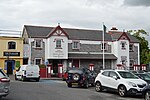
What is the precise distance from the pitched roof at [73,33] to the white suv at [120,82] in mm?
24747

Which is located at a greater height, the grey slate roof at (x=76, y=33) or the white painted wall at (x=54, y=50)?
the grey slate roof at (x=76, y=33)

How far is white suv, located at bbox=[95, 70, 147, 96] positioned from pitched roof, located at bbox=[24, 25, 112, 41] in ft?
81.2

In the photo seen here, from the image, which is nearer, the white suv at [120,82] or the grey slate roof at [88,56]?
the white suv at [120,82]

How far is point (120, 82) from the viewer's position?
18.0m

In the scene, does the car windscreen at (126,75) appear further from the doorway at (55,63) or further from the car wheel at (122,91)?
the doorway at (55,63)

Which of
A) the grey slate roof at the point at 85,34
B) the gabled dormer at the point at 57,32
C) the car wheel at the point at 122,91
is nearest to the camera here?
the car wheel at the point at 122,91

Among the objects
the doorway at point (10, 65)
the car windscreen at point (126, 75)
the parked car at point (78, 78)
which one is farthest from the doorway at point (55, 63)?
the car windscreen at point (126, 75)

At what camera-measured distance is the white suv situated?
17.2 m

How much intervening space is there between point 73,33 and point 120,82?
30.9 metres

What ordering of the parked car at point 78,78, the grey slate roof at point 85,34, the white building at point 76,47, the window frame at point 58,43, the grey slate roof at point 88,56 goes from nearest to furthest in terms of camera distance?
1. the parked car at point 78,78
2. the white building at point 76,47
3. the window frame at point 58,43
4. the grey slate roof at point 88,56
5. the grey slate roof at point 85,34

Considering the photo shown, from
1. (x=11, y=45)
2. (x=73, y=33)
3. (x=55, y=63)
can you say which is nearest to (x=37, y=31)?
(x=11, y=45)

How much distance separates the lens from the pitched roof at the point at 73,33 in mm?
44338

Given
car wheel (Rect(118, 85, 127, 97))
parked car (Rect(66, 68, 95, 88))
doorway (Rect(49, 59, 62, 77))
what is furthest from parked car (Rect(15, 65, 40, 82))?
car wheel (Rect(118, 85, 127, 97))

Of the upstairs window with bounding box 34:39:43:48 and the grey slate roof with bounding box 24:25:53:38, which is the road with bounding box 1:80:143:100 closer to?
the upstairs window with bounding box 34:39:43:48
